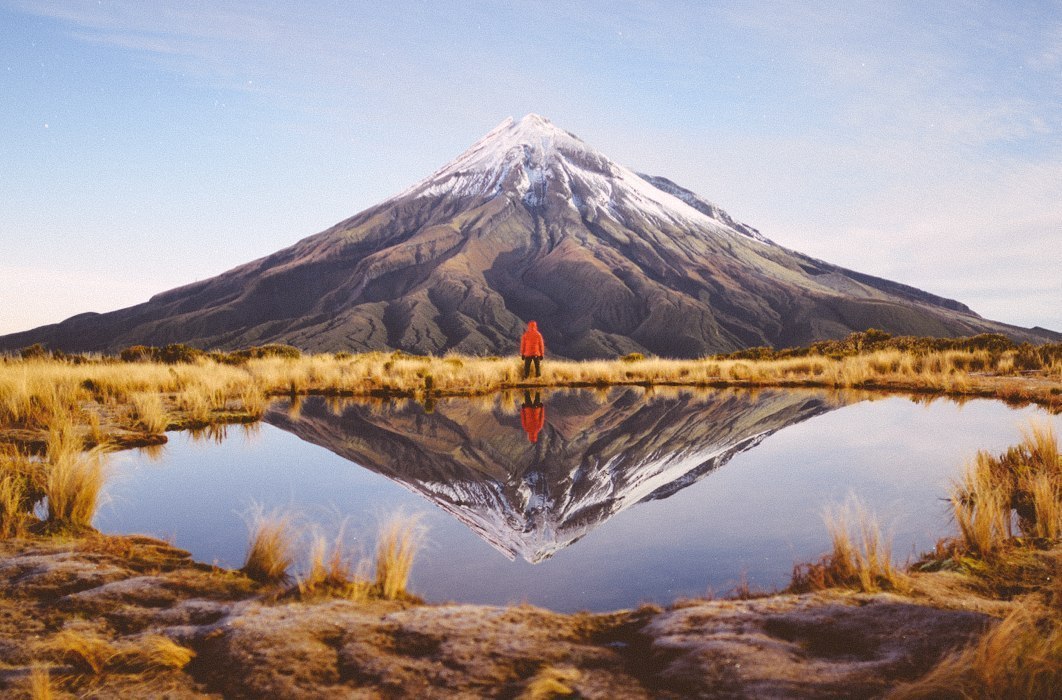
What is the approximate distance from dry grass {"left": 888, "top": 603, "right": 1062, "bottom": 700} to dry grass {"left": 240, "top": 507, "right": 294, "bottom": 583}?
11.7 feet

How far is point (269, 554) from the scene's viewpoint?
14.5 feet

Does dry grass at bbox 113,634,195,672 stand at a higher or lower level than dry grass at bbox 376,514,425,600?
lower

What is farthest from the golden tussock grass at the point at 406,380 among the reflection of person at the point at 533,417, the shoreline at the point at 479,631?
the shoreline at the point at 479,631

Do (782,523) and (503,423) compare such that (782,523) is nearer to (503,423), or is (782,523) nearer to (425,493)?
(425,493)

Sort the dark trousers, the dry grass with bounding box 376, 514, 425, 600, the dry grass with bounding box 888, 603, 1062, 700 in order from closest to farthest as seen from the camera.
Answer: the dry grass with bounding box 888, 603, 1062, 700
the dry grass with bounding box 376, 514, 425, 600
the dark trousers

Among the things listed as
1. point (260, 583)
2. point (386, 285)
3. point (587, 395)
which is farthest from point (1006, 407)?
point (386, 285)

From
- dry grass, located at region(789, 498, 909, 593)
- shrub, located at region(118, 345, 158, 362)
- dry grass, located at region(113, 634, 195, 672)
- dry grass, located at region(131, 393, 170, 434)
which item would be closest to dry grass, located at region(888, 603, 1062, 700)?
dry grass, located at region(789, 498, 909, 593)

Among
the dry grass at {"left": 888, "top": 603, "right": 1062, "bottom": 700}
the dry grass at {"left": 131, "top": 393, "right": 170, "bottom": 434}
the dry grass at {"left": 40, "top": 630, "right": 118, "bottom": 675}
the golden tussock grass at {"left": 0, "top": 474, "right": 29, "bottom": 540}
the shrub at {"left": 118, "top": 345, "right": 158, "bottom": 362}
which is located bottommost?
the dry grass at {"left": 40, "top": 630, "right": 118, "bottom": 675}

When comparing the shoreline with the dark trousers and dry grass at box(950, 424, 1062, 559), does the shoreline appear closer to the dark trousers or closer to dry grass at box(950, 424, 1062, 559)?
dry grass at box(950, 424, 1062, 559)

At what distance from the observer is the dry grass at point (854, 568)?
3896mm

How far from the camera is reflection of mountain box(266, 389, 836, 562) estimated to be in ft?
19.3

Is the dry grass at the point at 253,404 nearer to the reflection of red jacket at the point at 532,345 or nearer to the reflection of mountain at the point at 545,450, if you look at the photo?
the reflection of mountain at the point at 545,450

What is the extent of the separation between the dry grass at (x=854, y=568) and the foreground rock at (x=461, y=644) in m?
0.21

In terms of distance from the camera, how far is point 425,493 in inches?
259
